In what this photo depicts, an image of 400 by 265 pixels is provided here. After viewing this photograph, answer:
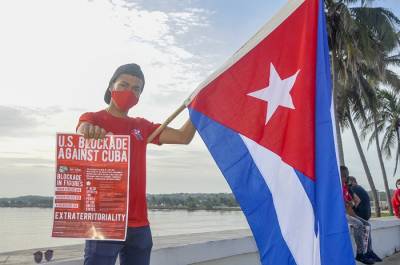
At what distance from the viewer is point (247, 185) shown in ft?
11.3

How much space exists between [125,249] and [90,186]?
0.42 meters

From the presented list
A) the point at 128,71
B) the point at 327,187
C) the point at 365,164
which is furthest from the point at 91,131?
the point at 365,164

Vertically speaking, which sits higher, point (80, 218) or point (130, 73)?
point (130, 73)

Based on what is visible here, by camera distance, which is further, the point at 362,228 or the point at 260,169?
the point at 362,228

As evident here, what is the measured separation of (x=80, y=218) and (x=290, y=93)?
153 centimetres

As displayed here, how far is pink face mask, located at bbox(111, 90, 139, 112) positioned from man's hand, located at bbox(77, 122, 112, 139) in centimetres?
23

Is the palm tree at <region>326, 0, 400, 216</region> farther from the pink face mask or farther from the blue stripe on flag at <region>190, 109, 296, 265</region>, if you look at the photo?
the pink face mask

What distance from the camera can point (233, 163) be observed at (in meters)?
3.50

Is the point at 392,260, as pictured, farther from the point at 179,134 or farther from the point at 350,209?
the point at 179,134

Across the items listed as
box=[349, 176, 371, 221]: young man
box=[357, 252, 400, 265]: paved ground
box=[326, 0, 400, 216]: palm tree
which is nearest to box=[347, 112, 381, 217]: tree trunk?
box=[326, 0, 400, 216]: palm tree

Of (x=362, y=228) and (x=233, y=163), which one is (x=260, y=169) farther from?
(x=362, y=228)

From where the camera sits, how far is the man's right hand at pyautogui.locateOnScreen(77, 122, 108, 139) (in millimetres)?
3088

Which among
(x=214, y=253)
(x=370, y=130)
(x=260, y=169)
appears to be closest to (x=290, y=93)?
(x=260, y=169)

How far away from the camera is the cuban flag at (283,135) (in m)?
3.34
